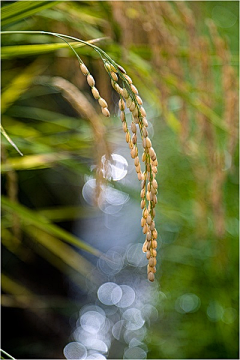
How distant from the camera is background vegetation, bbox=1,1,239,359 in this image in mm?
713

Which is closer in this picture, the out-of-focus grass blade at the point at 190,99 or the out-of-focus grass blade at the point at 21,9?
the out-of-focus grass blade at the point at 21,9

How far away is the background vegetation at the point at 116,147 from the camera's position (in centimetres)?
71

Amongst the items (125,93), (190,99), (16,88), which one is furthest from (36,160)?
(125,93)

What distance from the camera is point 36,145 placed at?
0.72 m

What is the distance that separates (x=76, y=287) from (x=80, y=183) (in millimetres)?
311

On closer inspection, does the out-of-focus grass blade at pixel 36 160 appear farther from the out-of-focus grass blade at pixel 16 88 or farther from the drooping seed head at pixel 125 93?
the drooping seed head at pixel 125 93

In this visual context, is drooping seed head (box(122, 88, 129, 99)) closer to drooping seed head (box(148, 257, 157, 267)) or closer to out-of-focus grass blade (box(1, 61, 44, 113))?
drooping seed head (box(148, 257, 157, 267))

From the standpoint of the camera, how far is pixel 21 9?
0.54 meters

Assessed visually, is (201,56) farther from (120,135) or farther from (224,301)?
(224,301)

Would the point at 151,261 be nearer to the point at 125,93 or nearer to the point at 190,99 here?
the point at 125,93

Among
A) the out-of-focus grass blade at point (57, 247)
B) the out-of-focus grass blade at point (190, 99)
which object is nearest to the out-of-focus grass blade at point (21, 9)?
the out-of-focus grass blade at point (190, 99)

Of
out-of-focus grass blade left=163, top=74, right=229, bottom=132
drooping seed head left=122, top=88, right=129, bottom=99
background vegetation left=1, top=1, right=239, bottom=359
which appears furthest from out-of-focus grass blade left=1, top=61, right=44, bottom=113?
drooping seed head left=122, top=88, right=129, bottom=99

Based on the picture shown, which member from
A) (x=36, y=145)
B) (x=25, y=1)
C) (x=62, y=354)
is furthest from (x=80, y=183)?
(x=25, y=1)

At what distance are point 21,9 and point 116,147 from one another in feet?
2.30
